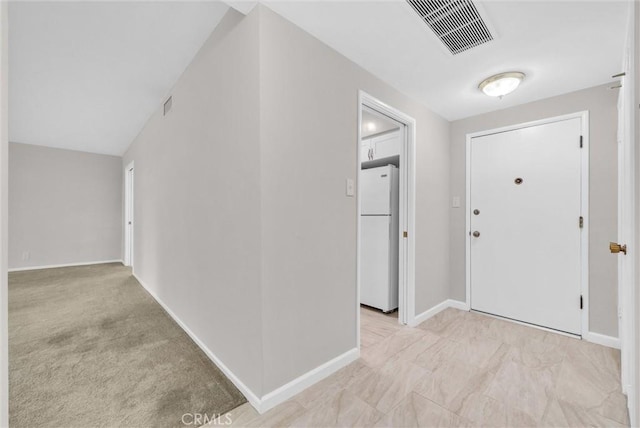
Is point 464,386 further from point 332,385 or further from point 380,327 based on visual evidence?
point 380,327

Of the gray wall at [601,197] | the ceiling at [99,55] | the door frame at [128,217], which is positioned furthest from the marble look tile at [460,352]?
the door frame at [128,217]

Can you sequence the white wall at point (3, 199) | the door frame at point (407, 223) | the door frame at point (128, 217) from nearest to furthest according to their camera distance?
the white wall at point (3, 199) → the door frame at point (407, 223) → the door frame at point (128, 217)

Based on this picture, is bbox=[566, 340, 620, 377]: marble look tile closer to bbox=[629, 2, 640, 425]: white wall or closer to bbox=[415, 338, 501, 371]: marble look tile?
bbox=[415, 338, 501, 371]: marble look tile

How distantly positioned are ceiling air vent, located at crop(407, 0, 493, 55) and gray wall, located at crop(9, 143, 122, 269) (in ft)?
22.8

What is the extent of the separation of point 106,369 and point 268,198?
1696 mm

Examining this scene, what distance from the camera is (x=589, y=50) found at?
1902 millimetres

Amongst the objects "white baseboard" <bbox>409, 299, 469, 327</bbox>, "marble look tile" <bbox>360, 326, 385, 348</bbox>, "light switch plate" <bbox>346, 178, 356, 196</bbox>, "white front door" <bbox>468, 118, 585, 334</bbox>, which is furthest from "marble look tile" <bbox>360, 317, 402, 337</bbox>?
"light switch plate" <bbox>346, 178, 356, 196</bbox>

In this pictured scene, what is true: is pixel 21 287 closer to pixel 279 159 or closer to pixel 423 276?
pixel 279 159

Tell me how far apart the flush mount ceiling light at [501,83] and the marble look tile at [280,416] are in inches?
112

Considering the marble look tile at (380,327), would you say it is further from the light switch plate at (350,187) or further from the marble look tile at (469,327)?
the light switch plate at (350,187)

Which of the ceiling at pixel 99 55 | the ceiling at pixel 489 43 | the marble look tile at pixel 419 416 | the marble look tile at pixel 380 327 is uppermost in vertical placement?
the ceiling at pixel 99 55

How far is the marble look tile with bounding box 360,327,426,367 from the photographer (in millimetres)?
2053

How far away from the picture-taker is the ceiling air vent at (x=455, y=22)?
1.52 m

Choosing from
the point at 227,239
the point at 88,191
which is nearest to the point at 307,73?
the point at 227,239
